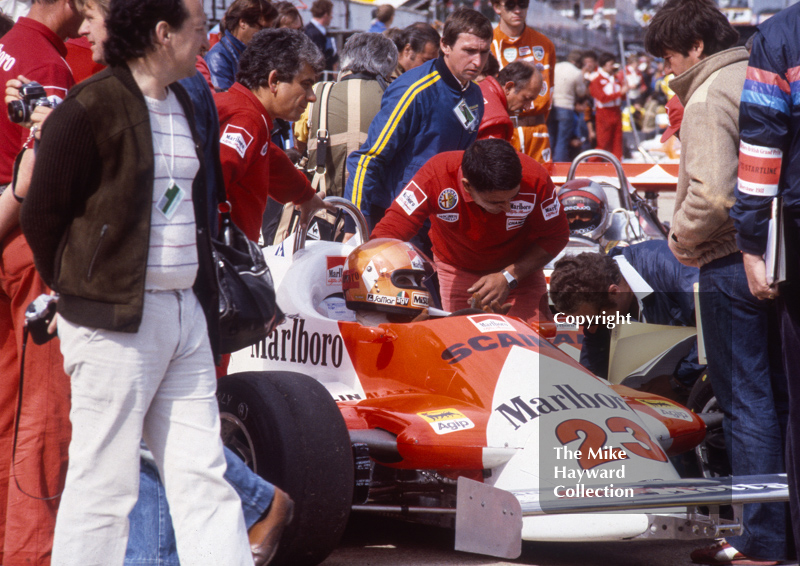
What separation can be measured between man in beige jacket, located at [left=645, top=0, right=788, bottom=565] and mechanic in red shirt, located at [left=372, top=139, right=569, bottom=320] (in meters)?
1.15

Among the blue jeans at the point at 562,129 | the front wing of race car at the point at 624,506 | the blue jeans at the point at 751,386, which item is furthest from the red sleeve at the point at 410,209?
the blue jeans at the point at 562,129

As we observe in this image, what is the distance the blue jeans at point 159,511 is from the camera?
243cm

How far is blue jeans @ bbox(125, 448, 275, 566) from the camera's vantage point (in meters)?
2.43

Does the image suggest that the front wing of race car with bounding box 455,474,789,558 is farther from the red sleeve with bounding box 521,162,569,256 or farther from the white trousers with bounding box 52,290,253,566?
the red sleeve with bounding box 521,162,569,256

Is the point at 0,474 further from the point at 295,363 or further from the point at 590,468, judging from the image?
the point at 590,468

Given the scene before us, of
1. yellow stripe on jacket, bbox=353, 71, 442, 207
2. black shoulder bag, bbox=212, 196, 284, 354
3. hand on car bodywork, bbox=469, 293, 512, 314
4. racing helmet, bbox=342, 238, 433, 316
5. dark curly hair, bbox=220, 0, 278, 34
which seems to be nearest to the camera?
black shoulder bag, bbox=212, 196, 284, 354

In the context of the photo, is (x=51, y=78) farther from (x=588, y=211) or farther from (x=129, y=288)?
(x=588, y=211)

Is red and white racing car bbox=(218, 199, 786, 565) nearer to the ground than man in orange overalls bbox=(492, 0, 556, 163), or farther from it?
nearer to the ground

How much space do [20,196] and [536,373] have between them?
74.1 inches

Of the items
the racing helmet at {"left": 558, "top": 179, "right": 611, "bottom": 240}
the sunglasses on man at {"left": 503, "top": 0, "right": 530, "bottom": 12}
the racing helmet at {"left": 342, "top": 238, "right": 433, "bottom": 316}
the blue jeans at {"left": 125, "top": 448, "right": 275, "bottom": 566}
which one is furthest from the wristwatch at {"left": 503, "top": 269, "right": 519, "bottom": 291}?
the sunglasses on man at {"left": 503, "top": 0, "right": 530, "bottom": 12}

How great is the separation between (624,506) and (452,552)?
1.00 metres

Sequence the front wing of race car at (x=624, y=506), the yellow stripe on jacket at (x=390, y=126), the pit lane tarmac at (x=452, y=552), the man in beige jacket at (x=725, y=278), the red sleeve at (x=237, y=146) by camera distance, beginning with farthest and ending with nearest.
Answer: the yellow stripe on jacket at (x=390, y=126) → the red sleeve at (x=237, y=146) → the pit lane tarmac at (x=452, y=552) → the man in beige jacket at (x=725, y=278) → the front wing of race car at (x=624, y=506)

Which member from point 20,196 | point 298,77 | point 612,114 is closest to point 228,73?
point 298,77

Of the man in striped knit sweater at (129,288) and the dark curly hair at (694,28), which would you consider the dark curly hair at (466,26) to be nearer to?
the dark curly hair at (694,28)
